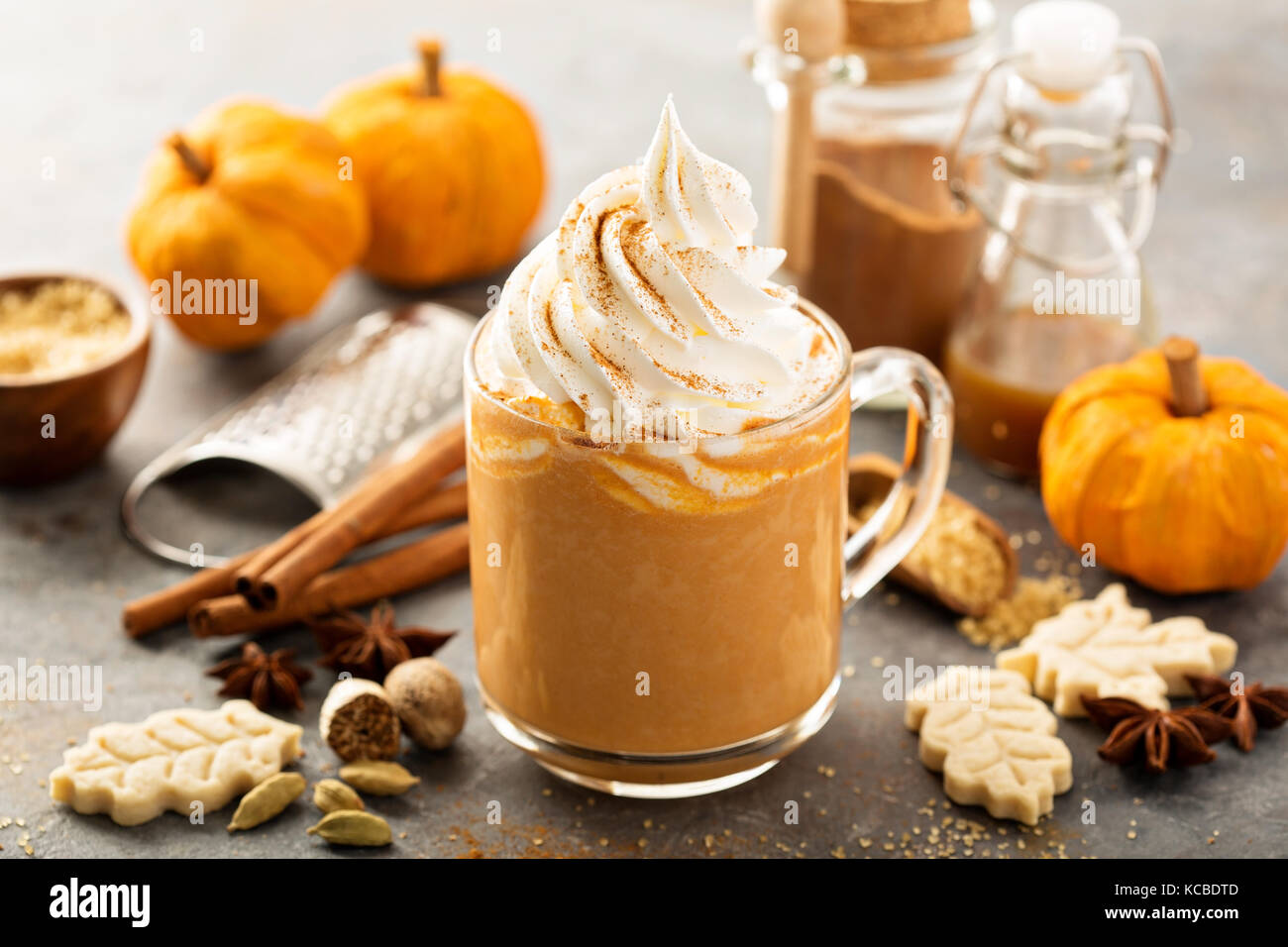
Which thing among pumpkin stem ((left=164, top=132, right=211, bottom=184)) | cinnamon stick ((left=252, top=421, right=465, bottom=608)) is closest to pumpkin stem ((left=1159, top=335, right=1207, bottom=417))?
cinnamon stick ((left=252, top=421, right=465, bottom=608))

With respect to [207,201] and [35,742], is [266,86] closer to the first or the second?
[207,201]

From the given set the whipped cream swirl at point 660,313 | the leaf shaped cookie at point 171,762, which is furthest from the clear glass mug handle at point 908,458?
the leaf shaped cookie at point 171,762

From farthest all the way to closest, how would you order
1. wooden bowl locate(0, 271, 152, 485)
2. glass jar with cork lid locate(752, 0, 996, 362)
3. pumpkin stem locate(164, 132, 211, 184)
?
pumpkin stem locate(164, 132, 211, 184), glass jar with cork lid locate(752, 0, 996, 362), wooden bowl locate(0, 271, 152, 485)

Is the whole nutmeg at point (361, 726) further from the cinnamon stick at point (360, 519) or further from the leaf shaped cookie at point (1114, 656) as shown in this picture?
the leaf shaped cookie at point (1114, 656)

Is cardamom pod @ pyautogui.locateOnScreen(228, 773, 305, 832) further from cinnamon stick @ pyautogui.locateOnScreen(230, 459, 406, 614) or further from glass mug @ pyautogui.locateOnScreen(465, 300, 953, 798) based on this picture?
cinnamon stick @ pyautogui.locateOnScreen(230, 459, 406, 614)

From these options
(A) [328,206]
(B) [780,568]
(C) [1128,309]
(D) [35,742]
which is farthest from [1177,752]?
(A) [328,206]

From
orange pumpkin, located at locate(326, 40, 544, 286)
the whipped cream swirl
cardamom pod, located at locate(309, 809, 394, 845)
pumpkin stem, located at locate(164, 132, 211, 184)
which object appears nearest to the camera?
the whipped cream swirl
